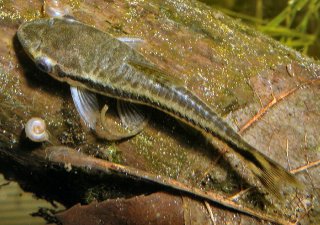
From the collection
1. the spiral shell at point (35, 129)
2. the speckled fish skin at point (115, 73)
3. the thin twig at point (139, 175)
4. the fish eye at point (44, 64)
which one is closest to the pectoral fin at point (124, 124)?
the speckled fish skin at point (115, 73)

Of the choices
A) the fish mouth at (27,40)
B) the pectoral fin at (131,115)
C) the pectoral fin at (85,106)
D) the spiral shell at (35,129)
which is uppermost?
the fish mouth at (27,40)

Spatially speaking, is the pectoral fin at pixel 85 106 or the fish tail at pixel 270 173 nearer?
the fish tail at pixel 270 173

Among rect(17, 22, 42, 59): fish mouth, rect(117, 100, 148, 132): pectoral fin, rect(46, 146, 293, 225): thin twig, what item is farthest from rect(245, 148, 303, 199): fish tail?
rect(17, 22, 42, 59): fish mouth

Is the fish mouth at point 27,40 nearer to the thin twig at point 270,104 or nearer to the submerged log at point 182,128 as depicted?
the submerged log at point 182,128

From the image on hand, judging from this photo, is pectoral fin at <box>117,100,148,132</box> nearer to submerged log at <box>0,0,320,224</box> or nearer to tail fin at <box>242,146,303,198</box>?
submerged log at <box>0,0,320,224</box>

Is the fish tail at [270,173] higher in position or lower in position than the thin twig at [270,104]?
lower

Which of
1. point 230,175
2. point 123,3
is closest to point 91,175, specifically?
point 230,175

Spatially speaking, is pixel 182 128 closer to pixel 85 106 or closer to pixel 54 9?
pixel 85 106
